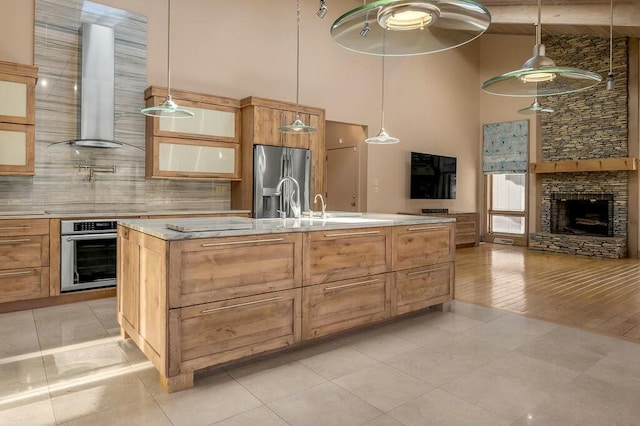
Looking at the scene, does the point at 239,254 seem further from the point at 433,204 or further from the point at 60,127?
the point at 433,204

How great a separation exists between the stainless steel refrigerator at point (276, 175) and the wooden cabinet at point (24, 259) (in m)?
2.31

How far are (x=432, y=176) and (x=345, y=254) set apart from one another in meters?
6.07

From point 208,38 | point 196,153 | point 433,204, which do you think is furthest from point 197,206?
point 433,204

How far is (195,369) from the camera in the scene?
231 centimetres

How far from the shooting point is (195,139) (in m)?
4.99

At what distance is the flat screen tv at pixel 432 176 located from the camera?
27.2 feet

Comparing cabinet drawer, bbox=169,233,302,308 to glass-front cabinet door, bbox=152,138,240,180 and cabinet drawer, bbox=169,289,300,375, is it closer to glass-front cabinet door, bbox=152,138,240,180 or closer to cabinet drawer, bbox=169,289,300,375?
cabinet drawer, bbox=169,289,300,375

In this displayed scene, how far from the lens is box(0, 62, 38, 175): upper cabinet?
12.7 ft

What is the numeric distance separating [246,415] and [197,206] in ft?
12.7

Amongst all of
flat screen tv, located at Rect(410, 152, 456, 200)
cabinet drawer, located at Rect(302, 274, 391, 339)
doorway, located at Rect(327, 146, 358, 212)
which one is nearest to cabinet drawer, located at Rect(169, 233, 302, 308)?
cabinet drawer, located at Rect(302, 274, 391, 339)

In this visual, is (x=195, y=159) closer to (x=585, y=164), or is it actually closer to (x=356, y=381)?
(x=356, y=381)

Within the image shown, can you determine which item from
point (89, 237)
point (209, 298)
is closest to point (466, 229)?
point (89, 237)

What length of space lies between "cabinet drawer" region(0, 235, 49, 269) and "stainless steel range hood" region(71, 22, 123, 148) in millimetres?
1207

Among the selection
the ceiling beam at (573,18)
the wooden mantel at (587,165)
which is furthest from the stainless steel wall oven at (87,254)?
the wooden mantel at (587,165)
